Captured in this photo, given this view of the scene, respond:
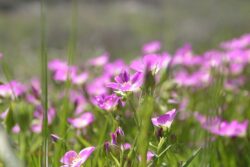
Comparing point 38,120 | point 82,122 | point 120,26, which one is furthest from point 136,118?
point 120,26

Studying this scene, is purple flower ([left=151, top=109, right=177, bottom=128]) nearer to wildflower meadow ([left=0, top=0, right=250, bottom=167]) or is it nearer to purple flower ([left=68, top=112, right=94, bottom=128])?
wildflower meadow ([left=0, top=0, right=250, bottom=167])

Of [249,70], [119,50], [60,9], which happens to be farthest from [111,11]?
[249,70]

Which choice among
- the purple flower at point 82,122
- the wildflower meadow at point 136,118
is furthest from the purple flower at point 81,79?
the purple flower at point 82,122

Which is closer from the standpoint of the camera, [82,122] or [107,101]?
[107,101]

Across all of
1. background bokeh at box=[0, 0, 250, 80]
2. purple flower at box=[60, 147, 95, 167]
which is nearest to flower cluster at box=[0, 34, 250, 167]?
purple flower at box=[60, 147, 95, 167]

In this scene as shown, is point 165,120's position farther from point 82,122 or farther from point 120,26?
point 120,26

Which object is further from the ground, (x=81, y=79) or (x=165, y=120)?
(x=165, y=120)

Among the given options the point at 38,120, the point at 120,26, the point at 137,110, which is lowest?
the point at 120,26
